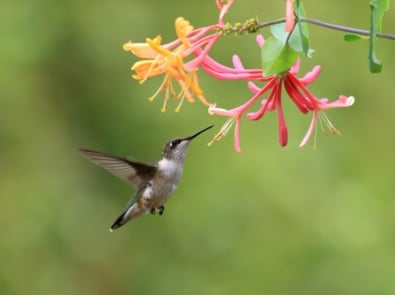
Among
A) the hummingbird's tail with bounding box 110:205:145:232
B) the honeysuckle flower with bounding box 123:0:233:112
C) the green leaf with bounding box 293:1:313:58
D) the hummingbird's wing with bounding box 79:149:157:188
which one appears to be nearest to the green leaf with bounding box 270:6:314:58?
the green leaf with bounding box 293:1:313:58

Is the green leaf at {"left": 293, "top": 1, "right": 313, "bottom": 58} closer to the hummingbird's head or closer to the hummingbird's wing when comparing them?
the hummingbird's wing

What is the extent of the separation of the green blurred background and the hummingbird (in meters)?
1.69

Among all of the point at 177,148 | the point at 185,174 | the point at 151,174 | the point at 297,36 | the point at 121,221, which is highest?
the point at 297,36

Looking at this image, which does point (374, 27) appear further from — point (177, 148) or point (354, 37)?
point (177, 148)

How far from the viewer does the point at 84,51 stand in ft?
16.5

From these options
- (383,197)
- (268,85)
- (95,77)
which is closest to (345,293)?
(383,197)

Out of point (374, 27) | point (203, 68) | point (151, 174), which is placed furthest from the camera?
point (151, 174)

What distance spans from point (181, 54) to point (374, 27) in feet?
1.14

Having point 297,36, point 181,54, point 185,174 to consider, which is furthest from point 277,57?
point 185,174

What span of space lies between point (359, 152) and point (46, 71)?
5.81ft

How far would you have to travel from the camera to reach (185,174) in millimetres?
4781

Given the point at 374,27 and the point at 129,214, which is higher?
the point at 374,27

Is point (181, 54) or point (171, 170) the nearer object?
point (181, 54)

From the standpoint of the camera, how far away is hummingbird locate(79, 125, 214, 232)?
2750 mm
